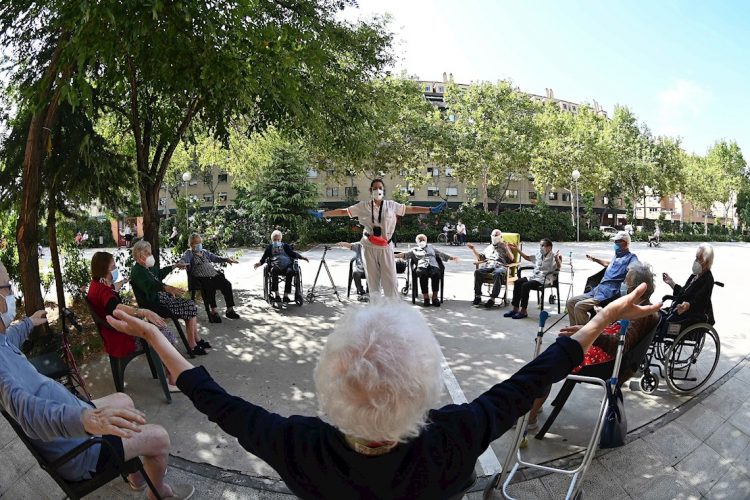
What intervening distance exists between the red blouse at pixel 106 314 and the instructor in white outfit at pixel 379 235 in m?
3.62

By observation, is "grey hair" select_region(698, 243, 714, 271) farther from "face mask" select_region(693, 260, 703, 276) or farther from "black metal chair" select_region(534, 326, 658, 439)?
"black metal chair" select_region(534, 326, 658, 439)

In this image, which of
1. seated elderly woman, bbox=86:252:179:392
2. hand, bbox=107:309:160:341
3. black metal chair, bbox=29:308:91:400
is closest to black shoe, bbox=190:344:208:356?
seated elderly woman, bbox=86:252:179:392

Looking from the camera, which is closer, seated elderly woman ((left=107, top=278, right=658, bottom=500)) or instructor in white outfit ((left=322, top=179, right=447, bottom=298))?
seated elderly woman ((left=107, top=278, right=658, bottom=500))

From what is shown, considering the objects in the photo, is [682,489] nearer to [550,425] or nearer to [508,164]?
[550,425]

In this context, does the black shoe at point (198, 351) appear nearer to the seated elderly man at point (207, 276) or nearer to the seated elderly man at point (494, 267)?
the seated elderly man at point (207, 276)

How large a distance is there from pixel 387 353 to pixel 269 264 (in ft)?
25.3

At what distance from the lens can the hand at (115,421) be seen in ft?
6.07

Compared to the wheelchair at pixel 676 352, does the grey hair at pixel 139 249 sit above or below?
above

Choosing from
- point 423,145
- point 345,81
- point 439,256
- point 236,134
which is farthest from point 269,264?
point 423,145

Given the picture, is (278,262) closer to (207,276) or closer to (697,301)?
(207,276)

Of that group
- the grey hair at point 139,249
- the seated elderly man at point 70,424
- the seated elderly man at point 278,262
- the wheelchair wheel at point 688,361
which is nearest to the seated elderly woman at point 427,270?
the seated elderly man at point 278,262

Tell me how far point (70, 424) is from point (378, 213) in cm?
546

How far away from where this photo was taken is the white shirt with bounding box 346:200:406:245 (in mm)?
7254

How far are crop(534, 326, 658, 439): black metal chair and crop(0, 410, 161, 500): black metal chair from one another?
279 cm
